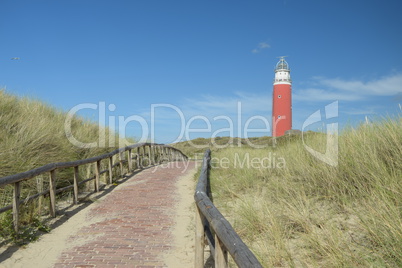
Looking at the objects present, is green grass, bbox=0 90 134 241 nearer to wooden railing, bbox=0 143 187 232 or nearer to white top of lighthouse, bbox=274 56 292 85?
wooden railing, bbox=0 143 187 232

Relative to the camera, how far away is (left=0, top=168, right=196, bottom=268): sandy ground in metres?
5.04

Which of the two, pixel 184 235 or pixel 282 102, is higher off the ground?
pixel 282 102

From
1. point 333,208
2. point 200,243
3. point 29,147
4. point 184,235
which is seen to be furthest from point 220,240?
point 29,147

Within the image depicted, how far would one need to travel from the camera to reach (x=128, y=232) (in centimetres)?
636

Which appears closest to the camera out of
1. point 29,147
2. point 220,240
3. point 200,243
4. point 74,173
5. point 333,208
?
point 220,240

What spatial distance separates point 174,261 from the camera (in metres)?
5.14

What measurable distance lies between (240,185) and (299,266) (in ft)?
14.8

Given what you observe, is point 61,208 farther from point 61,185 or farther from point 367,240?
point 367,240

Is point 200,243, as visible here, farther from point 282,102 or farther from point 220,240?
point 282,102

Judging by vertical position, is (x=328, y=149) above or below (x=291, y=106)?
below

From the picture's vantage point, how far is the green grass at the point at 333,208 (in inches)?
150

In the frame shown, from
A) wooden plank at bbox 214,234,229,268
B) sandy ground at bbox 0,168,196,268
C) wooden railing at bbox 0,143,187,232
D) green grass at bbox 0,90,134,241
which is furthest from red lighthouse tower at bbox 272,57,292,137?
wooden plank at bbox 214,234,229,268

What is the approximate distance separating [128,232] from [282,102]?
116 feet

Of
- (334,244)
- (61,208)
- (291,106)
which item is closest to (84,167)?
(61,208)
